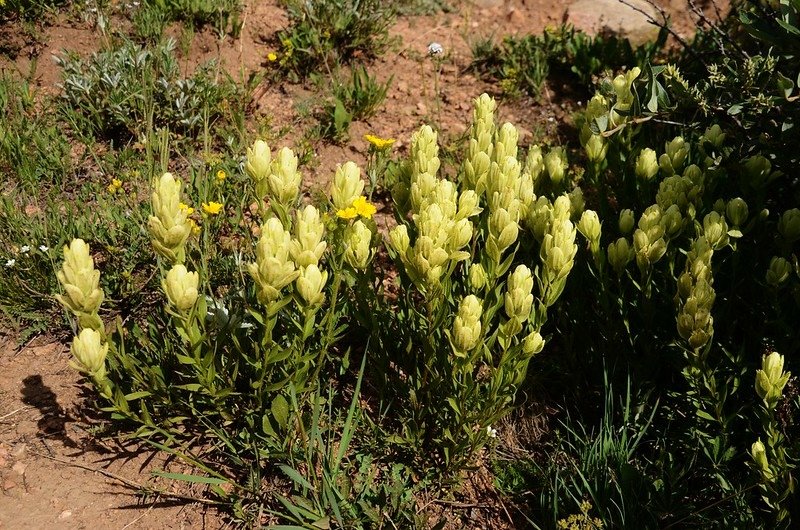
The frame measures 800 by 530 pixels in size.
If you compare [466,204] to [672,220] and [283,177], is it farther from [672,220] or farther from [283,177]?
[672,220]

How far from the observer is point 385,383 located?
2.65m

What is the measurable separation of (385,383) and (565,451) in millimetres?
737

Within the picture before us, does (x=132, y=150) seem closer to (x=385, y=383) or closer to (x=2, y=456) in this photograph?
(x=2, y=456)

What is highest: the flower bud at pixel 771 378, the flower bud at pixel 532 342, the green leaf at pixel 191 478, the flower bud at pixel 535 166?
the flower bud at pixel 535 166

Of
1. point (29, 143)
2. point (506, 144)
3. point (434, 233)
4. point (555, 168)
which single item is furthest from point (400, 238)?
point (29, 143)

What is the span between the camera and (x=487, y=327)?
228 centimetres

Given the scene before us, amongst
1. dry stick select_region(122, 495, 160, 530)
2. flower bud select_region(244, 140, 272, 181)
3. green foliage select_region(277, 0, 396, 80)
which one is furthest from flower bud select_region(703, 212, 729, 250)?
green foliage select_region(277, 0, 396, 80)

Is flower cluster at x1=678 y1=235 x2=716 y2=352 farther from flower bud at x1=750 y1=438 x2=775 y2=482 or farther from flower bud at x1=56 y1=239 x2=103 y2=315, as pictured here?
flower bud at x1=56 y1=239 x2=103 y2=315

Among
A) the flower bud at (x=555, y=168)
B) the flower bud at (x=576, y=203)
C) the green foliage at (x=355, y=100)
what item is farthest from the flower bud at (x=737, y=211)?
the green foliage at (x=355, y=100)

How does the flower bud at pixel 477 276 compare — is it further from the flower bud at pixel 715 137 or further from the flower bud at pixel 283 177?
the flower bud at pixel 715 137

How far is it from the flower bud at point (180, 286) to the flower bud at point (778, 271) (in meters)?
1.80

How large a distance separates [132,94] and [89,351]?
2.24 meters

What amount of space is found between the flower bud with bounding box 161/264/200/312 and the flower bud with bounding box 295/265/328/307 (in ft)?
0.97

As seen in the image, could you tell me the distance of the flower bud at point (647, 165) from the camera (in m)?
2.78
